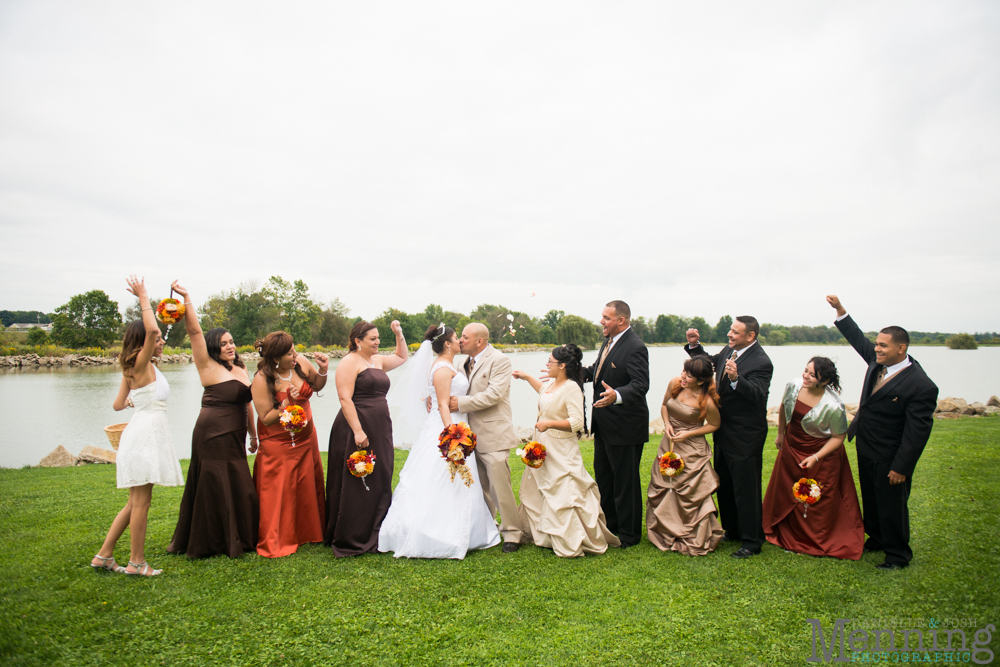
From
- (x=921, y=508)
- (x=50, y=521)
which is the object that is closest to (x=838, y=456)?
(x=921, y=508)

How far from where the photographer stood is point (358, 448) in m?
5.32

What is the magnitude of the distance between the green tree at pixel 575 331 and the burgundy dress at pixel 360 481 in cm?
729

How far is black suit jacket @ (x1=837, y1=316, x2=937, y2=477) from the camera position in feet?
14.4

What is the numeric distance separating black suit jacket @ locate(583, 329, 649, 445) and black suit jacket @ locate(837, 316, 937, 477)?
204 centimetres

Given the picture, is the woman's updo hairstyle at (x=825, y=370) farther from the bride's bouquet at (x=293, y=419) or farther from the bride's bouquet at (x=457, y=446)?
the bride's bouquet at (x=293, y=419)

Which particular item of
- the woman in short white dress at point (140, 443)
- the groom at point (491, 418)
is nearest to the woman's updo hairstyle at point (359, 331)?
the groom at point (491, 418)

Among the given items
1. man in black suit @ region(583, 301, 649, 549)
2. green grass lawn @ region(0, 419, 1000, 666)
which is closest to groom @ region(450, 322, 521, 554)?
green grass lawn @ region(0, 419, 1000, 666)

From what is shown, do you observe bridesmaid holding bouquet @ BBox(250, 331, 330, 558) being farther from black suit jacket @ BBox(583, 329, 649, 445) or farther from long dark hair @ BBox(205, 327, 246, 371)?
black suit jacket @ BBox(583, 329, 649, 445)

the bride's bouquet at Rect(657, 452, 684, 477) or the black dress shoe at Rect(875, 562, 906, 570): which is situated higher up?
the bride's bouquet at Rect(657, 452, 684, 477)

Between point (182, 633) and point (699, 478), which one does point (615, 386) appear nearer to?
point (699, 478)

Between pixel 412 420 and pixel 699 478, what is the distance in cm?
319

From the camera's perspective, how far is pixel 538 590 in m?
4.31

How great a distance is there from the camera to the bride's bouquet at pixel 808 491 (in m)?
4.86

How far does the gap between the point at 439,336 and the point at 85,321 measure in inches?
2235
